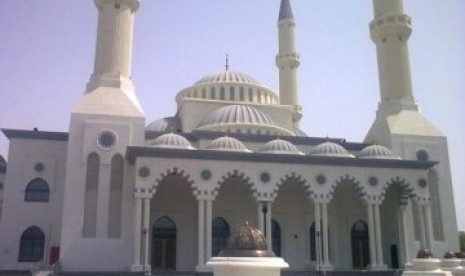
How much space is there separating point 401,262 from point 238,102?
14776 mm

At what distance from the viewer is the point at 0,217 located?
28500mm

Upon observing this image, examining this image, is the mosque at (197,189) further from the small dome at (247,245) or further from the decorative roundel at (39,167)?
the small dome at (247,245)

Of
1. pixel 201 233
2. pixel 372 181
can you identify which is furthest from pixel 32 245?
pixel 372 181

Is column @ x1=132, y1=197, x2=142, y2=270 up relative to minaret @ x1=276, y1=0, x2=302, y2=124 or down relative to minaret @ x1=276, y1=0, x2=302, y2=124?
down

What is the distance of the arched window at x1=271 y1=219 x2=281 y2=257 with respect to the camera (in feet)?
92.9

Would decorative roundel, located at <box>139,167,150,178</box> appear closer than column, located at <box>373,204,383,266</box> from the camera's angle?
Yes

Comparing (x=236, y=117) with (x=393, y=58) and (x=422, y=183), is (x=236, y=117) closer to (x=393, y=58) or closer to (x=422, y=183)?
(x=393, y=58)

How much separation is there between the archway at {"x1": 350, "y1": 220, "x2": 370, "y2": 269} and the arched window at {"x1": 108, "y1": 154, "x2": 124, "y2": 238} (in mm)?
13593

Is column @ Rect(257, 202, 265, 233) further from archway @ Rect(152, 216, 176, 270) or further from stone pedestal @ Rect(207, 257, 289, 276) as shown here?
stone pedestal @ Rect(207, 257, 289, 276)

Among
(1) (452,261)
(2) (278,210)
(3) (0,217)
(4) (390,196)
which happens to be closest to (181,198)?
(2) (278,210)

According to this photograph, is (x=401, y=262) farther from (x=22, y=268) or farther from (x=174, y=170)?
(x=22, y=268)

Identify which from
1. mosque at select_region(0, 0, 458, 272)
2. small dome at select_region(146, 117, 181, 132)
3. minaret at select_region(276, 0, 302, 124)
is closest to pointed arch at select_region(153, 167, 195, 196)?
mosque at select_region(0, 0, 458, 272)

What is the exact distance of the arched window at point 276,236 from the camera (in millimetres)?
28312

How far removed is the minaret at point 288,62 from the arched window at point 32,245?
21.9 meters
